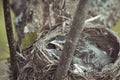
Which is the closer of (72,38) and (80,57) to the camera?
(72,38)

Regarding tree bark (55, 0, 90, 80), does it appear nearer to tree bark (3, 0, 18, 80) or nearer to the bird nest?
the bird nest

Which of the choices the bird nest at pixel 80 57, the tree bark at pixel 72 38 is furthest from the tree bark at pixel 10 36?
the tree bark at pixel 72 38

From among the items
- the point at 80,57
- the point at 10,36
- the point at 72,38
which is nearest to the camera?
the point at 72,38

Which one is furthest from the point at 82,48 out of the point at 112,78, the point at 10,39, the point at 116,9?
the point at 116,9

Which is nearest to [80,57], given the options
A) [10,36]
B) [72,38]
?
[10,36]

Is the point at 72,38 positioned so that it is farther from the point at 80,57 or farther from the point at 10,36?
the point at 80,57

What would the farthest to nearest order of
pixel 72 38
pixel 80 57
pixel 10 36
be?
pixel 80 57
pixel 10 36
pixel 72 38
